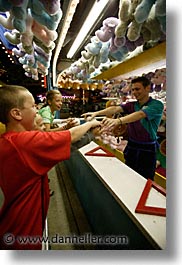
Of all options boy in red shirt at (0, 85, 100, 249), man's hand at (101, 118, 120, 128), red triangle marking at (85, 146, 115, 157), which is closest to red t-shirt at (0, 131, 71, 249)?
boy in red shirt at (0, 85, 100, 249)

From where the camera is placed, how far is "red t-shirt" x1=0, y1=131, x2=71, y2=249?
65cm

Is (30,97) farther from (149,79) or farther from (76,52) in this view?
(76,52)

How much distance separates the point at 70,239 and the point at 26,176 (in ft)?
1.24

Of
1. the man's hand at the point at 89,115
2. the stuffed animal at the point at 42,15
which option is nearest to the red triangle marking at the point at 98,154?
the man's hand at the point at 89,115

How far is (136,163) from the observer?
4.63 feet

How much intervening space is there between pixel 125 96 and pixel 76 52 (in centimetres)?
53

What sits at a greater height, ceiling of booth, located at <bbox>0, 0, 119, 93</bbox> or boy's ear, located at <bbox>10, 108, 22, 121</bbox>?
ceiling of booth, located at <bbox>0, 0, 119, 93</bbox>

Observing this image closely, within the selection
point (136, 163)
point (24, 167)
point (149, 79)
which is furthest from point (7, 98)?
point (136, 163)

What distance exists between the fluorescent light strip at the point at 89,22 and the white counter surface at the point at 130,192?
2.70 feet

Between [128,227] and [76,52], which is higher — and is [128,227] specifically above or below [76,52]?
below

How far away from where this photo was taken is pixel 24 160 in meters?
0.66

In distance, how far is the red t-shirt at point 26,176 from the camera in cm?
65

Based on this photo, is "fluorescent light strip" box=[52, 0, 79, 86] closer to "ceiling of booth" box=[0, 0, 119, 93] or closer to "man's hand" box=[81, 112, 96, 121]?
"ceiling of booth" box=[0, 0, 119, 93]

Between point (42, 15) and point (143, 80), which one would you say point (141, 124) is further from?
point (42, 15)
